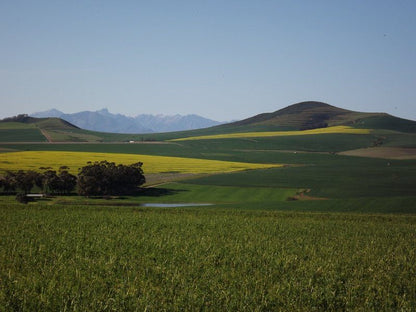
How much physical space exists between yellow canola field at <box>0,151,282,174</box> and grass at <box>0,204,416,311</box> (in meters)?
56.6

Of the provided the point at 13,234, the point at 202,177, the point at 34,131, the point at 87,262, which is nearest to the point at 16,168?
the point at 202,177

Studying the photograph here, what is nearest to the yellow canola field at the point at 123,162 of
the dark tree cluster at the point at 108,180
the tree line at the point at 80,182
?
the tree line at the point at 80,182

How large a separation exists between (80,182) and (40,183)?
638 centimetres

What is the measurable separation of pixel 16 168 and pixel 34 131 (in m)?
108

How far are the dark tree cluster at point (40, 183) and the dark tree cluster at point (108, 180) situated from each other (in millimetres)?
2126

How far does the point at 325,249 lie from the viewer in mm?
20125

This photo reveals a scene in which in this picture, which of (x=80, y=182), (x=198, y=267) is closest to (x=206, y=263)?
(x=198, y=267)

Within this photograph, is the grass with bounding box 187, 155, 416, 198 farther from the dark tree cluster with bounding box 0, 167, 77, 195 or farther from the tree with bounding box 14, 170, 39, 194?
the tree with bounding box 14, 170, 39, 194

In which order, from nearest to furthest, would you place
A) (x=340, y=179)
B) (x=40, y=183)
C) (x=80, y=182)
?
(x=80, y=182) < (x=40, y=183) < (x=340, y=179)

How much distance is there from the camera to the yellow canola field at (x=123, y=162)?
82812mm

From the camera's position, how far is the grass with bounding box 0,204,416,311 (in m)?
12.4

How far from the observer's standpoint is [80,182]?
196 ft

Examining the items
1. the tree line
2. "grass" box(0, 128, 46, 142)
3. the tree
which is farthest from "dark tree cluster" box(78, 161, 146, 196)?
"grass" box(0, 128, 46, 142)

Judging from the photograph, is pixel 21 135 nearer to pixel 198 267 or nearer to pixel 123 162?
pixel 123 162
